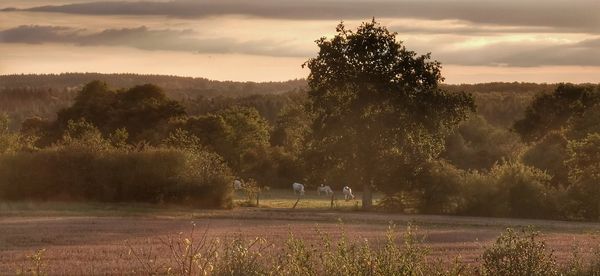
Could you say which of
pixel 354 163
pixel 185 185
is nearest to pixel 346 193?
pixel 354 163

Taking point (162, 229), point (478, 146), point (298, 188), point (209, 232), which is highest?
point (478, 146)

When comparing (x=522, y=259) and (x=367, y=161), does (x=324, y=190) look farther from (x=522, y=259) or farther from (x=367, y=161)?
(x=522, y=259)

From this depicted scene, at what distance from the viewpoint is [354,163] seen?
63.4m

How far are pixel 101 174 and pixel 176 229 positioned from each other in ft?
66.1

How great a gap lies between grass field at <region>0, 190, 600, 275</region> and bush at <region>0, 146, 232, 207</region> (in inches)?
96.3

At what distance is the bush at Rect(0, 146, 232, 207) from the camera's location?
60.2 m

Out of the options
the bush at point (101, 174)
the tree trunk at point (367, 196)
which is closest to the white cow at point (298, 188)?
the tree trunk at point (367, 196)

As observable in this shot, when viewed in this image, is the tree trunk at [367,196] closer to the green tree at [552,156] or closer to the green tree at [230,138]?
the green tree at [552,156]

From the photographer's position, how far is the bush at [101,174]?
60250 millimetres

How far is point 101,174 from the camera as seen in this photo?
201 ft

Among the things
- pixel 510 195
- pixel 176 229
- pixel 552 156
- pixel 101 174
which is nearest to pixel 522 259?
pixel 176 229

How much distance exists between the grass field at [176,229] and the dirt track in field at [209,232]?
0.03 m

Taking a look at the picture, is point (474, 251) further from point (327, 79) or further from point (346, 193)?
point (346, 193)

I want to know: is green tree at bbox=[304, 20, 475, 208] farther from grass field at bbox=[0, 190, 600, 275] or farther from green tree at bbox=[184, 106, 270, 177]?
green tree at bbox=[184, 106, 270, 177]
